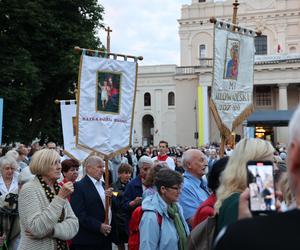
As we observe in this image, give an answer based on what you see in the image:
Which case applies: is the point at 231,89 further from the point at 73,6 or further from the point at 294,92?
the point at 294,92

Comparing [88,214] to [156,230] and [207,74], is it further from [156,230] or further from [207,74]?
[207,74]

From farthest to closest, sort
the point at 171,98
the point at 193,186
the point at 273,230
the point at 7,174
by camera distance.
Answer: the point at 171,98 < the point at 7,174 < the point at 193,186 < the point at 273,230

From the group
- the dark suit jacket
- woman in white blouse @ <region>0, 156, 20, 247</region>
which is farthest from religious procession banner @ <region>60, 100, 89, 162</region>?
the dark suit jacket

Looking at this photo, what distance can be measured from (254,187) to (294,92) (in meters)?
47.0

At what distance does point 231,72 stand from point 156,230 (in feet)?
13.8

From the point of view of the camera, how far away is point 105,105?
7.34m

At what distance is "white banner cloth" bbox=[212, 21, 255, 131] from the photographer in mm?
7676

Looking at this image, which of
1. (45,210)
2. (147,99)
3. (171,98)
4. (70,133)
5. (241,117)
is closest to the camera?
(45,210)

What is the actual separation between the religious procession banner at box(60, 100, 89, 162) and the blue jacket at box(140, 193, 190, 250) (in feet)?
21.5

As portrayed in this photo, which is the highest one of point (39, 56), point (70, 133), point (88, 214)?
point (39, 56)

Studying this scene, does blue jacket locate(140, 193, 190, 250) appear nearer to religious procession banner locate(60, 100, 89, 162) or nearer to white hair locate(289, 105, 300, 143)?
white hair locate(289, 105, 300, 143)

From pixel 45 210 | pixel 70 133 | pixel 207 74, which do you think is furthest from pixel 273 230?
pixel 207 74

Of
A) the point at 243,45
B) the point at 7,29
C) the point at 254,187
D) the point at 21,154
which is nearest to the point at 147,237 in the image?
the point at 254,187

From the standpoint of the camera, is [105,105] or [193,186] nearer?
[193,186]
